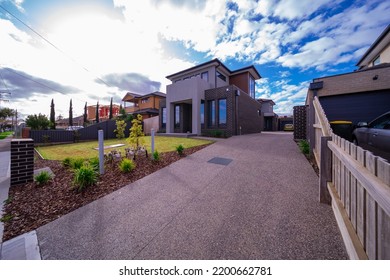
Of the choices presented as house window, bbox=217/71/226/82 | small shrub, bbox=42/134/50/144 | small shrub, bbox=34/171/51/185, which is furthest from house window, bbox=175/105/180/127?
small shrub, bbox=34/171/51/185

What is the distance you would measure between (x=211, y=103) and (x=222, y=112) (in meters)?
1.69

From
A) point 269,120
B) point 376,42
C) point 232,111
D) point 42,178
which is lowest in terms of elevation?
point 42,178

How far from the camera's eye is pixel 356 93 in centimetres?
711

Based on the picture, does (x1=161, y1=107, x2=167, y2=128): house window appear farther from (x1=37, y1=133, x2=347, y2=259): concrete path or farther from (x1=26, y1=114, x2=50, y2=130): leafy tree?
(x1=37, y1=133, x2=347, y2=259): concrete path

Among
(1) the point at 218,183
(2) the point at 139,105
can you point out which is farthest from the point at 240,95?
(2) the point at 139,105

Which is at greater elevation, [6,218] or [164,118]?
[164,118]

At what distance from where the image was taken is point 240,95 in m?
14.9

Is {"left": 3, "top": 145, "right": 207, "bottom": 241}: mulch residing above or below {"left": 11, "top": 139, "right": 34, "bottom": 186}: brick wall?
below

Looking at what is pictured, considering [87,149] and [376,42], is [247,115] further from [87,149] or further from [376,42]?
[87,149]

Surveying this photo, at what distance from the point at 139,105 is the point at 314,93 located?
28851 mm

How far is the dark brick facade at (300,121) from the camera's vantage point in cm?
976

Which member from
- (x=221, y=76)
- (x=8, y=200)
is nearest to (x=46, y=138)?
(x=8, y=200)

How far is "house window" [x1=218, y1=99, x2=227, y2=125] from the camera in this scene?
14.3 metres
